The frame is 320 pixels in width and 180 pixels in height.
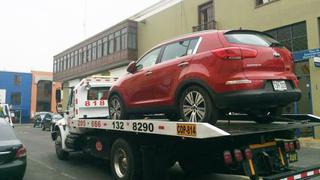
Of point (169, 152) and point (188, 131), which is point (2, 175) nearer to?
point (169, 152)

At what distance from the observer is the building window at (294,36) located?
18.8 m

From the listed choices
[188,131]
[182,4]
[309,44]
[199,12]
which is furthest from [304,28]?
[188,131]

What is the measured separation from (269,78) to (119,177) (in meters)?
3.53

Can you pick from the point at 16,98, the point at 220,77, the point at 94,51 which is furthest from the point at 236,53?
the point at 16,98

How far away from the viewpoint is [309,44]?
1827 centimetres

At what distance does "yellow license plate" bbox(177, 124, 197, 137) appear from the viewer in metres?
5.68

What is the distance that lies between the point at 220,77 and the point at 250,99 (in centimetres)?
56

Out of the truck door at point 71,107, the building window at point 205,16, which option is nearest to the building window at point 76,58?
the building window at point 205,16

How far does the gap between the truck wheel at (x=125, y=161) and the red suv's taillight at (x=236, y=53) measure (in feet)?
8.29

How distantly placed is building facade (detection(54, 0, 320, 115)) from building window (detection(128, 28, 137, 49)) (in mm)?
84

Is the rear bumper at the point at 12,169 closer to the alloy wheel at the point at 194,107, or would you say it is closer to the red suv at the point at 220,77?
the red suv at the point at 220,77

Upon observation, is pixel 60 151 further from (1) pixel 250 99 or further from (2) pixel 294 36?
(2) pixel 294 36

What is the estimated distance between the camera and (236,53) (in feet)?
20.1

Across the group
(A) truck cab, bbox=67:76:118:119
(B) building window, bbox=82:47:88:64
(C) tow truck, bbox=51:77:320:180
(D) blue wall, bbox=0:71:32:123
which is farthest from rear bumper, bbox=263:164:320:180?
(D) blue wall, bbox=0:71:32:123
